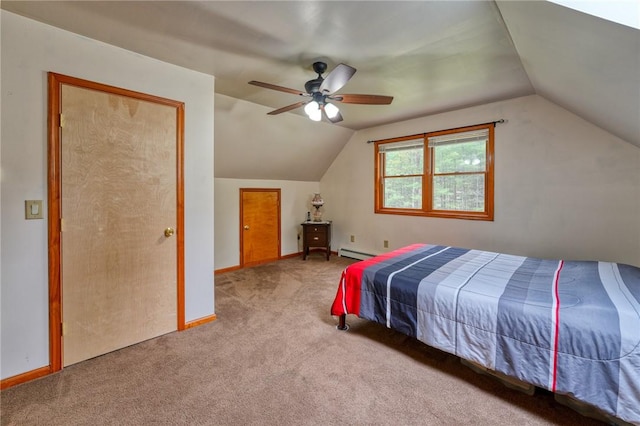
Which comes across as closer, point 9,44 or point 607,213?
point 9,44

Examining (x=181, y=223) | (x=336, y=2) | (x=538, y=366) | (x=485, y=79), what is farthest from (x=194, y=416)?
(x=485, y=79)

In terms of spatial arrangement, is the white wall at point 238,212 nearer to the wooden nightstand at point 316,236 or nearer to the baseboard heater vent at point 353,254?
the wooden nightstand at point 316,236

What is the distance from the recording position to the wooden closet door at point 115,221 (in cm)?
202

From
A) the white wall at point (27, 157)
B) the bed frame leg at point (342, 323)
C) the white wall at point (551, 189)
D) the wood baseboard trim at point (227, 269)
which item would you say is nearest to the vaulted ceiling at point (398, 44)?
the white wall at point (27, 157)

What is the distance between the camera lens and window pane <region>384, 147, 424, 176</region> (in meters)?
4.37

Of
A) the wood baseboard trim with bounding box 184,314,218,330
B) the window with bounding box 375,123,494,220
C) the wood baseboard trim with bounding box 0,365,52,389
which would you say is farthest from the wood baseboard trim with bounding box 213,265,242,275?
the window with bounding box 375,123,494,220

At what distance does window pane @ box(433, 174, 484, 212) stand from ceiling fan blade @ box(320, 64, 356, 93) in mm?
2592

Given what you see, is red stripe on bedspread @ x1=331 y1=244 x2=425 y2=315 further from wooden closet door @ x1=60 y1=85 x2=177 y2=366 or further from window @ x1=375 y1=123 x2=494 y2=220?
window @ x1=375 y1=123 x2=494 y2=220

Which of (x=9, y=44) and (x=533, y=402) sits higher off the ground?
(x=9, y=44)

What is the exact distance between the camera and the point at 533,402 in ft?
5.49

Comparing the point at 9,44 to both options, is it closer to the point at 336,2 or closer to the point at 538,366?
the point at 336,2

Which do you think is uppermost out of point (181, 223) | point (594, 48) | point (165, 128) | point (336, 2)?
point (336, 2)

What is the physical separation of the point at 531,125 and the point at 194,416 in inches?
168

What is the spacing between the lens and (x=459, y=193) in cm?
397
